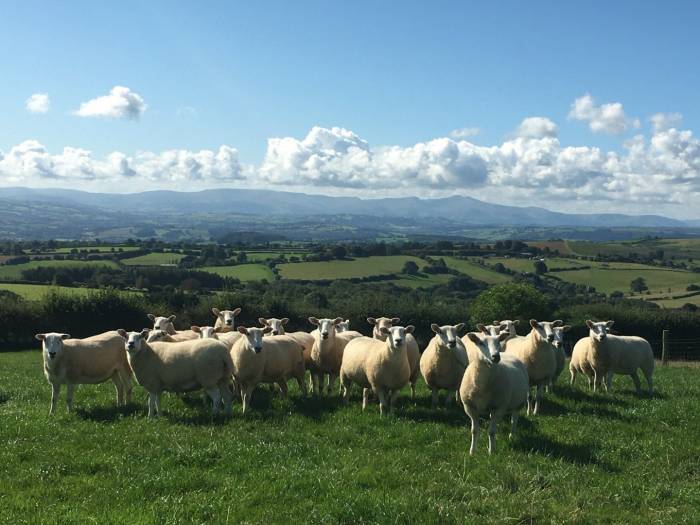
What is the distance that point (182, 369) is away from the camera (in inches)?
563

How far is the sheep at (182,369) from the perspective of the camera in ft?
46.8

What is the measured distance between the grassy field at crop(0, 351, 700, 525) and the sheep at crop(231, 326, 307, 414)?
1371mm

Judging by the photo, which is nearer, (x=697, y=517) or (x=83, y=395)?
(x=697, y=517)

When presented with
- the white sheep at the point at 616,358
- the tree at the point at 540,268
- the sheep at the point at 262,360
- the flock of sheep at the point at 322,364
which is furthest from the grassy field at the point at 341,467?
the tree at the point at 540,268

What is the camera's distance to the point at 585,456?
1105cm

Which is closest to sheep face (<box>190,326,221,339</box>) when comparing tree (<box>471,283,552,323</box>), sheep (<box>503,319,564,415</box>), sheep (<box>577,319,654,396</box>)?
sheep (<box>503,319,564,415</box>)

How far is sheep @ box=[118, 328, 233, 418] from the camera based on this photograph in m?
14.3

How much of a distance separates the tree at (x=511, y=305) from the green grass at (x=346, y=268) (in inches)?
1935

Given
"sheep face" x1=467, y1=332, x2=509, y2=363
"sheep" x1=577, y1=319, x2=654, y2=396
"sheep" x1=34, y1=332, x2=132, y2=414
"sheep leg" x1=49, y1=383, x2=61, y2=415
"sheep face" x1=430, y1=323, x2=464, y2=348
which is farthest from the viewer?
"sheep" x1=577, y1=319, x2=654, y2=396

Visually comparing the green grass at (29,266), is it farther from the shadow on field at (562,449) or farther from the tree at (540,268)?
the shadow on field at (562,449)

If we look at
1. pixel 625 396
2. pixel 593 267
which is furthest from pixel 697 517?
pixel 593 267

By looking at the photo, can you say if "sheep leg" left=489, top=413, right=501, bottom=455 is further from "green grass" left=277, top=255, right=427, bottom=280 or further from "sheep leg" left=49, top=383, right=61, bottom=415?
"green grass" left=277, top=255, right=427, bottom=280

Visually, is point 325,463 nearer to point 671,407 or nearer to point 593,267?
point 671,407

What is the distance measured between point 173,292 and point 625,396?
4743 centimetres
